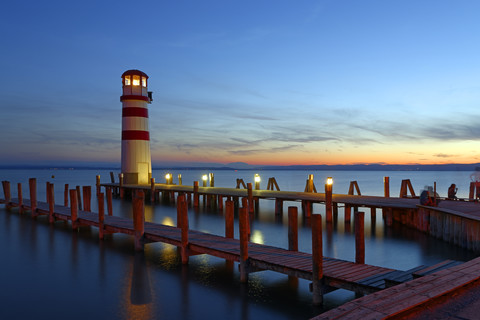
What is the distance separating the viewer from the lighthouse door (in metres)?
32.5

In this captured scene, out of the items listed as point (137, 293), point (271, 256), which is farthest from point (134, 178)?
point (271, 256)

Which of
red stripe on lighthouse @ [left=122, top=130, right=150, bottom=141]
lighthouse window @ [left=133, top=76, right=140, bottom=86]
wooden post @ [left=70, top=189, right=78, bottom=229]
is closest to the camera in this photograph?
wooden post @ [left=70, top=189, right=78, bottom=229]

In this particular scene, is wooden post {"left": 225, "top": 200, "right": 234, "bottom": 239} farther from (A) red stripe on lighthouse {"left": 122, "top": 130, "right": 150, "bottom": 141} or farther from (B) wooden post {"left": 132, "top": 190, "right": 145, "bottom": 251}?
(A) red stripe on lighthouse {"left": 122, "top": 130, "right": 150, "bottom": 141}

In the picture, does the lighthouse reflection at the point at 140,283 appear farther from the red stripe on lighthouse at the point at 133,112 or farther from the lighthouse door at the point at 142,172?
the lighthouse door at the point at 142,172

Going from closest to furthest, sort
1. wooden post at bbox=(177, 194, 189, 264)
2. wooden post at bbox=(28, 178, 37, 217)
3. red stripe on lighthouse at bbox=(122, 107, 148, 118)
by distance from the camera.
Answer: wooden post at bbox=(177, 194, 189, 264), wooden post at bbox=(28, 178, 37, 217), red stripe on lighthouse at bbox=(122, 107, 148, 118)

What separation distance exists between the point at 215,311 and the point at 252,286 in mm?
1321

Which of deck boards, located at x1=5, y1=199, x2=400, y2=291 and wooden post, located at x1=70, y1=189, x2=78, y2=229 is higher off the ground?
wooden post, located at x1=70, y1=189, x2=78, y2=229

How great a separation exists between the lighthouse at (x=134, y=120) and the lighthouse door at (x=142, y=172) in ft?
0.16

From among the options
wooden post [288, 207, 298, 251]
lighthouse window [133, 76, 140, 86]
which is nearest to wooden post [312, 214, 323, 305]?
wooden post [288, 207, 298, 251]

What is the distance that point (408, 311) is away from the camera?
13.5 ft

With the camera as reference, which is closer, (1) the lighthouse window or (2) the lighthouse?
(2) the lighthouse

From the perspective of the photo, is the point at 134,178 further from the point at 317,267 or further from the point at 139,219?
the point at 317,267

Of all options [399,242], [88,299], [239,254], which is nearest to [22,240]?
[88,299]

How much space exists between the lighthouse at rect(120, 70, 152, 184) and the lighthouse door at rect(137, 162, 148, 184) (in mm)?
48
